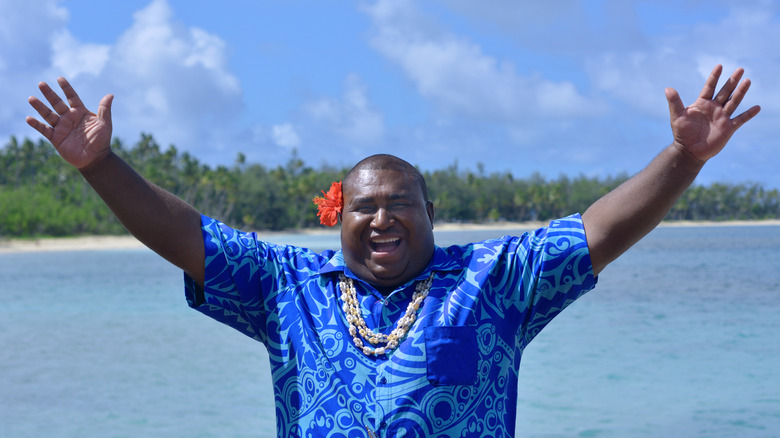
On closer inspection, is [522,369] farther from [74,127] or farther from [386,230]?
[74,127]

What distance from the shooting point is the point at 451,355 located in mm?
2057

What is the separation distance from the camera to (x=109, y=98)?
2219 millimetres

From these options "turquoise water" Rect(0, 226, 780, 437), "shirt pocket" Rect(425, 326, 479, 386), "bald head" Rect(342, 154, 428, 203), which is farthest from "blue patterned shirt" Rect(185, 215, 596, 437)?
"turquoise water" Rect(0, 226, 780, 437)

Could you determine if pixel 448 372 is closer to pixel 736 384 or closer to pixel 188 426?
pixel 188 426

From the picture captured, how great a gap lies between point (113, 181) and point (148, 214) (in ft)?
0.43

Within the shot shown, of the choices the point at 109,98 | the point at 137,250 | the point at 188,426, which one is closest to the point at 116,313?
the point at 188,426

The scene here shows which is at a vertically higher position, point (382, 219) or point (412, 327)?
point (382, 219)

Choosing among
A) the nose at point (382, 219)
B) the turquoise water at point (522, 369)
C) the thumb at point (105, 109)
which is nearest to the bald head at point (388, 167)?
the nose at point (382, 219)

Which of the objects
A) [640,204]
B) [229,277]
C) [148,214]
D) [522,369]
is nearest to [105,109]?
[148,214]

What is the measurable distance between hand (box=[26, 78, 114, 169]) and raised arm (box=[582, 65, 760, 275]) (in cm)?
134

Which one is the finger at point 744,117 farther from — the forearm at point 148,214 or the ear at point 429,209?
the forearm at point 148,214

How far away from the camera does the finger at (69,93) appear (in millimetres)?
2168

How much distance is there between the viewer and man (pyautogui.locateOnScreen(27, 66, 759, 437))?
2.06 meters

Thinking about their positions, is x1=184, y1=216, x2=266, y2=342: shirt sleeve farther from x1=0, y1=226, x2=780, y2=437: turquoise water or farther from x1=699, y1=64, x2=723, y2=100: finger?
x1=0, y1=226, x2=780, y2=437: turquoise water
